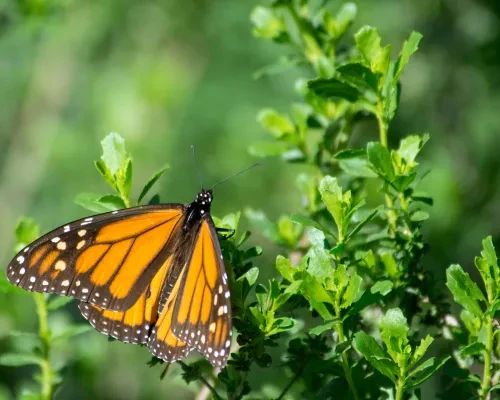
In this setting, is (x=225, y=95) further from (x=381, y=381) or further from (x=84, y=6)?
(x=381, y=381)

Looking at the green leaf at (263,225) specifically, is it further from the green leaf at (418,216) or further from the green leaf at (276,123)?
the green leaf at (418,216)

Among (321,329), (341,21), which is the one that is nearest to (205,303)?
(321,329)

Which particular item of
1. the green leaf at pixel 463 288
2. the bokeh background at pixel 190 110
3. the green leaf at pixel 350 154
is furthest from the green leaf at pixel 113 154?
the bokeh background at pixel 190 110

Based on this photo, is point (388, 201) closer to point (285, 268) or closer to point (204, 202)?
point (285, 268)

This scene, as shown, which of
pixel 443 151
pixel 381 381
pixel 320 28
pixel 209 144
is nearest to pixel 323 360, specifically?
pixel 381 381

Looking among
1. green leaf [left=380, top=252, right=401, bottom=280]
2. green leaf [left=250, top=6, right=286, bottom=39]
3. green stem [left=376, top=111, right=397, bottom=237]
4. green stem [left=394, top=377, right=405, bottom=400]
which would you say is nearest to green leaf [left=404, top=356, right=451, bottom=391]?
green stem [left=394, top=377, right=405, bottom=400]

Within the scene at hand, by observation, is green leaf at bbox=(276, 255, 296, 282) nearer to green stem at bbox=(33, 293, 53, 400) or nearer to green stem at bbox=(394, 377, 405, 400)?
green stem at bbox=(394, 377, 405, 400)

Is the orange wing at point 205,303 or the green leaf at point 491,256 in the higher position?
the orange wing at point 205,303
